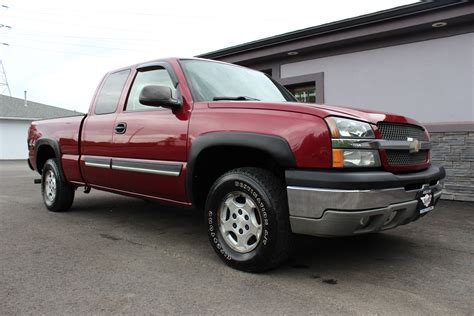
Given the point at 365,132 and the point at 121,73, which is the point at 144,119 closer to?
the point at 121,73

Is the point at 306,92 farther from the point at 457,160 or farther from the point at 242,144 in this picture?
the point at 242,144

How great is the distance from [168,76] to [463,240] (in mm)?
3619

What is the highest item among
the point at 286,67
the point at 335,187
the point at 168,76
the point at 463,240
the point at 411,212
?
the point at 286,67

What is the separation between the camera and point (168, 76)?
4.30 m

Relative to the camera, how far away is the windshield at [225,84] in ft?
13.1

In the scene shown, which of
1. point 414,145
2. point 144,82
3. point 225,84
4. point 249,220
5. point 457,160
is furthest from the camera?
point 457,160

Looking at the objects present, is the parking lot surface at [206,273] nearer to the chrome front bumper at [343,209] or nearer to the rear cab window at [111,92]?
the chrome front bumper at [343,209]

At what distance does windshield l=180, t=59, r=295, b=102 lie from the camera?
13.1 feet

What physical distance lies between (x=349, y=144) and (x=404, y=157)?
702mm

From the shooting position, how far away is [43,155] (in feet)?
21.1

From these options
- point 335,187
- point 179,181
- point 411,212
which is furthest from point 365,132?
point 179,181

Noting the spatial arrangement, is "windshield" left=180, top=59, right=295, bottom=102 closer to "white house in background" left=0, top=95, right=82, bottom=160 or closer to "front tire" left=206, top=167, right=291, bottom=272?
"front tire" left=206, top=167, right=291, bottom=272

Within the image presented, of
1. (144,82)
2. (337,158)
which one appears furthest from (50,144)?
(337,158)

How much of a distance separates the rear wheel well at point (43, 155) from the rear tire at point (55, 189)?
0.83 feet
